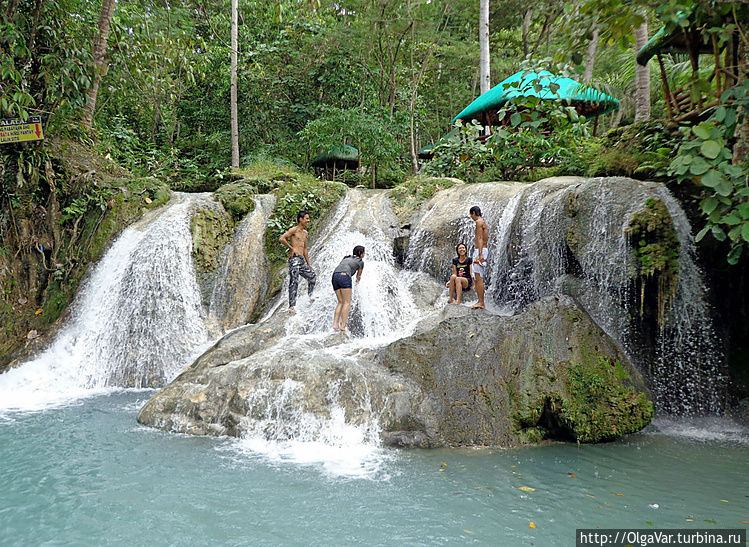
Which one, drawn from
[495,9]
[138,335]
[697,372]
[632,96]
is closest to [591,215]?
[697,372]

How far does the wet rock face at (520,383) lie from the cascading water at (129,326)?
4.71 m

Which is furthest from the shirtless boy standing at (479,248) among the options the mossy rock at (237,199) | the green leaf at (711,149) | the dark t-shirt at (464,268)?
the mossy rock at (237,199)

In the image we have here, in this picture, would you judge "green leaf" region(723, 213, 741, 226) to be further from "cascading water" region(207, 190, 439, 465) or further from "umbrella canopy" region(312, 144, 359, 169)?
"umbrella canopy" region(312, 144, 359, 169)

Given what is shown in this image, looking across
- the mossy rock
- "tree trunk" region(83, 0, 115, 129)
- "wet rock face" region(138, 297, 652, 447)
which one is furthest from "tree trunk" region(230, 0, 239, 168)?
"wet rock face" region(138, 297, 652, 447)

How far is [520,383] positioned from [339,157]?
45.7 feet

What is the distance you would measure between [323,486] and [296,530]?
770mm

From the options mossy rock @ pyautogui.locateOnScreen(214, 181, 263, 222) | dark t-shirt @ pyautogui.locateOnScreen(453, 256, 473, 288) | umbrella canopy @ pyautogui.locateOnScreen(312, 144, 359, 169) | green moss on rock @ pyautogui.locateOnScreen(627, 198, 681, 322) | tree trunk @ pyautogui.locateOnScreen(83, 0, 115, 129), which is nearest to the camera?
green moss on rock @ pyautogui.locateOnScreen(627, 198, 681, 322)

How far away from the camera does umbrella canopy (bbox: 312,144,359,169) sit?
17969 millimetres

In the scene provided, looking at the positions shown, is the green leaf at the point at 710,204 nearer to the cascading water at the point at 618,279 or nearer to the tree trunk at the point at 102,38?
the cascading water at the point at 618,279

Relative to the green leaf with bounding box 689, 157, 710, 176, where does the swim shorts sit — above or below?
below

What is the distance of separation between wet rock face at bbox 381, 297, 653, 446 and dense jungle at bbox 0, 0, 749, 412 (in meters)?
1.39

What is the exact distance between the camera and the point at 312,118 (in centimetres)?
1927

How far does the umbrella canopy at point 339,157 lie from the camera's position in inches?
707

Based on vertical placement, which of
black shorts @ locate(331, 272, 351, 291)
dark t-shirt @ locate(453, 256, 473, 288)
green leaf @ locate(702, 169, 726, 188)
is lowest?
black shorts @ locate(331, 272, 351, 291)
